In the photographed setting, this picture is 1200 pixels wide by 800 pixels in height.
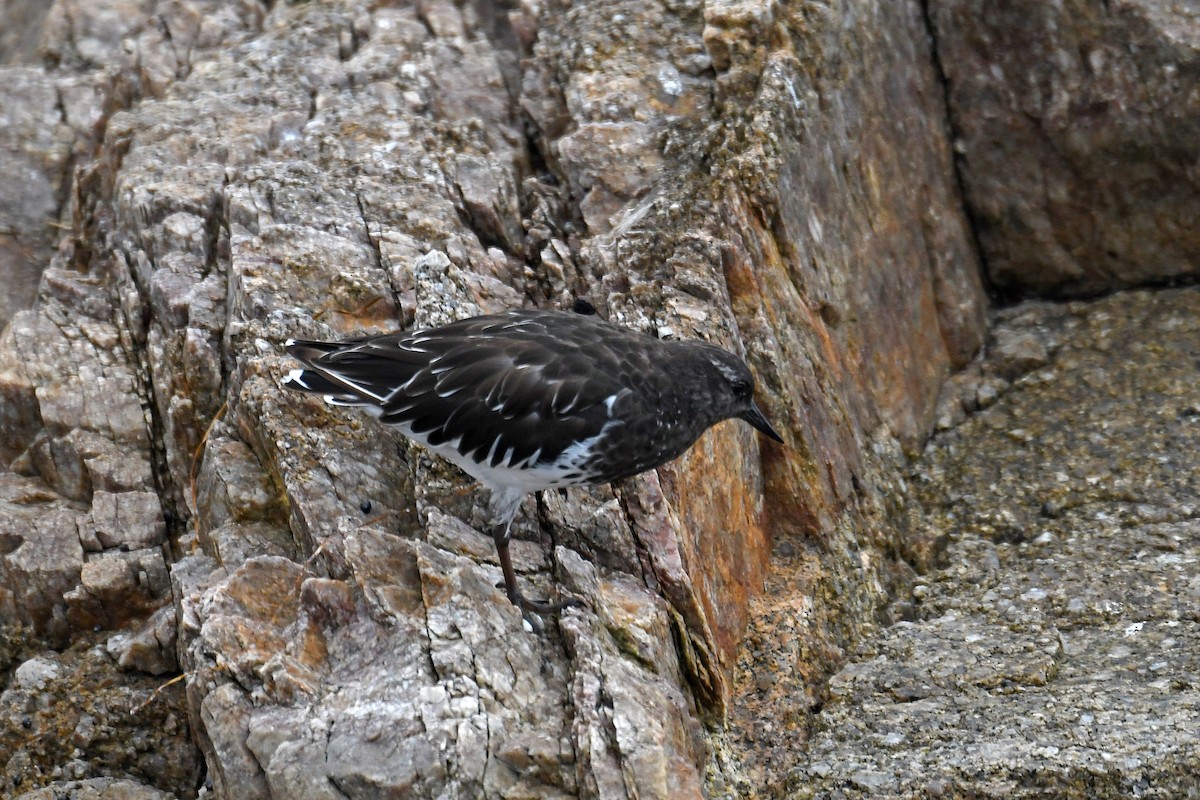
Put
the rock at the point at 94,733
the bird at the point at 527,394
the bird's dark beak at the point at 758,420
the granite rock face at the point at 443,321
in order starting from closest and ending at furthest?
the granite rock face at the point at 443,321 < the bird at the point at 527,394 < the rock at the point at 94,733 < the bird's dark beak at the point at 758,420

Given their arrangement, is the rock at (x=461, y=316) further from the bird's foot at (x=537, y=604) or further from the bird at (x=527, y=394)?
the bird at (x=527, y=394)

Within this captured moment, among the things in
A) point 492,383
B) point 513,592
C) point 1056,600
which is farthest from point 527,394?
point 1056,600

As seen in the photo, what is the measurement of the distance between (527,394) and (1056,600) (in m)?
3.15

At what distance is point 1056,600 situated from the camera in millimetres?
7246

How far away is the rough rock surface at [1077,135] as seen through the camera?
9359 mm

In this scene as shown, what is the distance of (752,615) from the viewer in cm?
691

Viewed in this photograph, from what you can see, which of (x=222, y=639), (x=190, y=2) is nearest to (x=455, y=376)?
(x=222, y=639)

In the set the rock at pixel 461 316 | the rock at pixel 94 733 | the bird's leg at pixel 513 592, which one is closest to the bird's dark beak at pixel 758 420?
the rock at pixel 461 316

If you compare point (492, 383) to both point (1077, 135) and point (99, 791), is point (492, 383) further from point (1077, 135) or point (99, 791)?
point (1077, 135)

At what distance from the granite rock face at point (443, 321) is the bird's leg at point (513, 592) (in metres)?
0.07

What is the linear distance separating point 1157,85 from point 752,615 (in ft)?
16.7

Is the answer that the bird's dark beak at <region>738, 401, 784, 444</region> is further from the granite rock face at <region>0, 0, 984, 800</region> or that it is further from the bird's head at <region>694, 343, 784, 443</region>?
the granite rock face at <region>0, 0, 984, 800</region>

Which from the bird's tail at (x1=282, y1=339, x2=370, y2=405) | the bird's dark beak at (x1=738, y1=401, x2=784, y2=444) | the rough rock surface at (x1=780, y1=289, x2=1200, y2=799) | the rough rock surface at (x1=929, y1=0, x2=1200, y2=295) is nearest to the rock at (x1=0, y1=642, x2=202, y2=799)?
the bird's tail at (x1=282, y1=339, x2=370, y2=405)

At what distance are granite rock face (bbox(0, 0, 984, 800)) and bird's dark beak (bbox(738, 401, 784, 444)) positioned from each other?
24 centimetres
